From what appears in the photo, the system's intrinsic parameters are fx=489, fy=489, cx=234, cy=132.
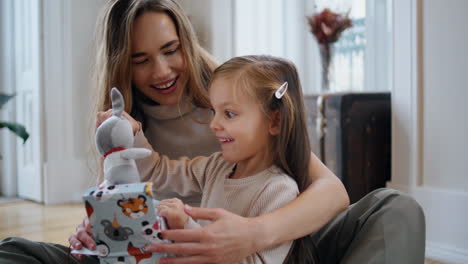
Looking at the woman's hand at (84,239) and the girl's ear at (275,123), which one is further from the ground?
the girl's ear at (275,123)

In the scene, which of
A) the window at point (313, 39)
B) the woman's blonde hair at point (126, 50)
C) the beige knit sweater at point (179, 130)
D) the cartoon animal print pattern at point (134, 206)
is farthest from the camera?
the window at point (313, 39)

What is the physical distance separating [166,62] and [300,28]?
74.1 inches

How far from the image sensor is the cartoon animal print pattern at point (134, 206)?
71 centimetres

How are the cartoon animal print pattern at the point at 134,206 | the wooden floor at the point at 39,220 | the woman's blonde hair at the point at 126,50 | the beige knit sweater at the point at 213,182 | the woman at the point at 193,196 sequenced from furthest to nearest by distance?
the wooden floor at the point at 39,220
the woman's blonde hair at the point at 126,50
the beige knit sweater at the point at 213,182
the woman at the point at 193,196
the cartoon animal print pattern at the point at 134,206

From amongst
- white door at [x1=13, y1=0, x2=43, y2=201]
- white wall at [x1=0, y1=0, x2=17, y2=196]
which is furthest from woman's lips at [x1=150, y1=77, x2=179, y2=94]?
white wall at [x1=0, y1=0, x2=17, y2=196]

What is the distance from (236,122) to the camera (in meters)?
0.98

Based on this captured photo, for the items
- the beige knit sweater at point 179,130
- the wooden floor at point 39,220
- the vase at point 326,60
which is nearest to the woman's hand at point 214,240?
the beige knit sweater at point 179,130

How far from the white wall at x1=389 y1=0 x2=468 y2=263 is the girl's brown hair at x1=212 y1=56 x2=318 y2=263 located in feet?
3.28

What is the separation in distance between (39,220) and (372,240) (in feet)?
7.70

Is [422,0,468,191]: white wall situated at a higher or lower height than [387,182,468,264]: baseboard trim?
higher

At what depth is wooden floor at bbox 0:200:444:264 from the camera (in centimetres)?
246

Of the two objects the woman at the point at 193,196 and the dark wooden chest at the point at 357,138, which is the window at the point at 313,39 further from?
the woman at the point at 193,196

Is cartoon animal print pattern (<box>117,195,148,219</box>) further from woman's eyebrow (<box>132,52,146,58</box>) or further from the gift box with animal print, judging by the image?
woman's eyebrow (<box>132,52,146,58</box>)

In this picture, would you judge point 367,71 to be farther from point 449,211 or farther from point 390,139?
point 449,211
